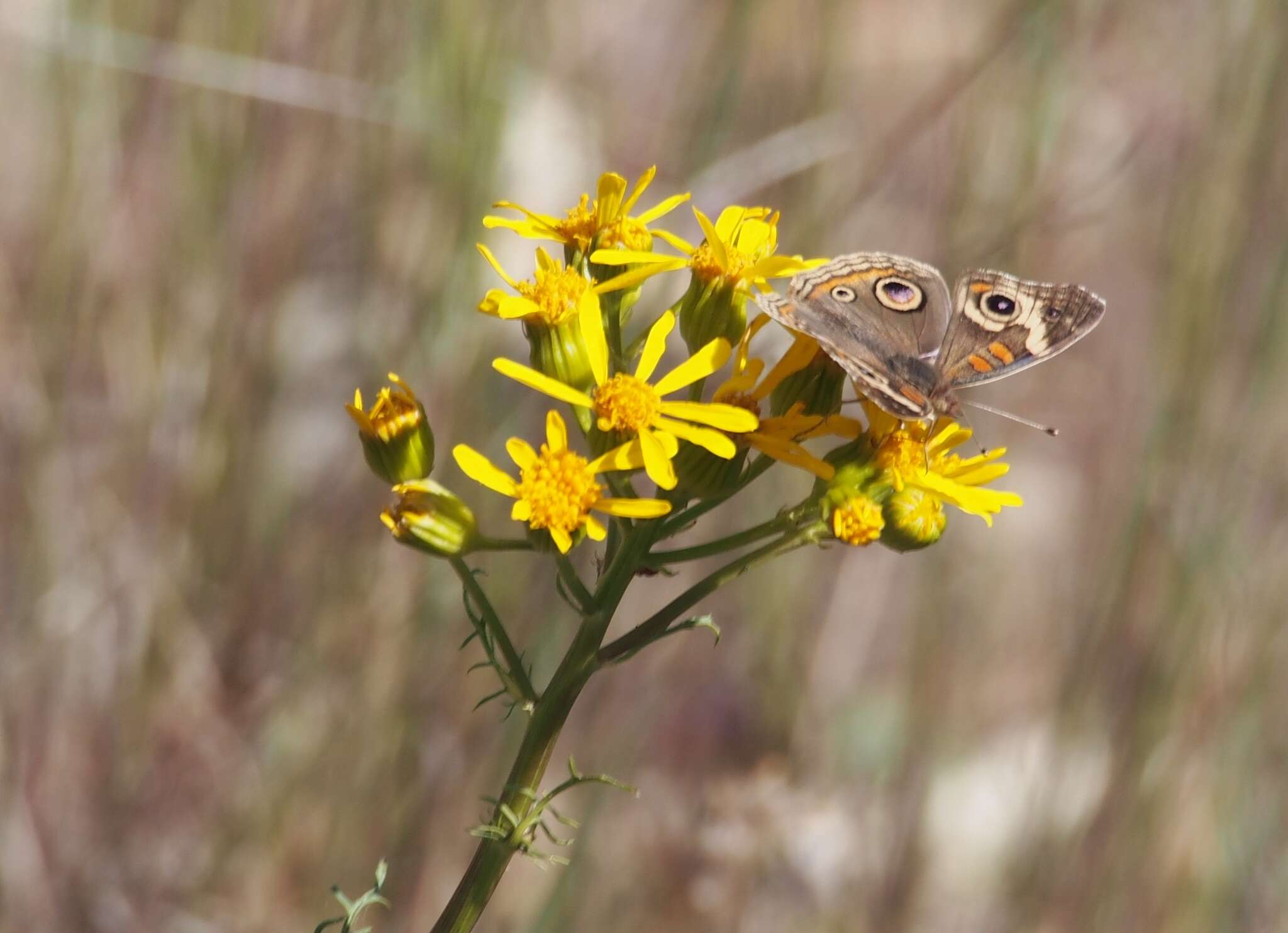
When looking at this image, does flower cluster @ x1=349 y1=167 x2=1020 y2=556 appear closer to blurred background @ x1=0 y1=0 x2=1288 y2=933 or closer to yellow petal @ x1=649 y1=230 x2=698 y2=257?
yellow petal @ x1=649 y1=230 x2=698 y2=257

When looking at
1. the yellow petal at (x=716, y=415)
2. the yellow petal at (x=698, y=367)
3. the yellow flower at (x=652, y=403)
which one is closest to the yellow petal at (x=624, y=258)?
the yellow flower at (x=652, y=403)

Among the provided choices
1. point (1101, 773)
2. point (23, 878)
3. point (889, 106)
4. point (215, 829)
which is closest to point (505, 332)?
point (215, 829)

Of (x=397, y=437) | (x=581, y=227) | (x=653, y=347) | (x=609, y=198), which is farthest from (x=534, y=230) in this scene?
(x=397, y=437)

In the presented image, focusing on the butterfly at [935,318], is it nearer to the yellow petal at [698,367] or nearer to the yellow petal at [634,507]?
the yellow petal at [698,367]

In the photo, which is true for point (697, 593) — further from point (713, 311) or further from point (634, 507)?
point (713, 311)

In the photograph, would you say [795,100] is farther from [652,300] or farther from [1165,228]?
[1165,228]

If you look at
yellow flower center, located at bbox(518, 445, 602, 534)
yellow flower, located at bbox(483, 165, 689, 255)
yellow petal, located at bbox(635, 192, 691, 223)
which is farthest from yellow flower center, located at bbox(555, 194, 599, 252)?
yellow flower center, located at bbox(518, 445, 602, 534)

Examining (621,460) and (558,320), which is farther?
(558,320)
